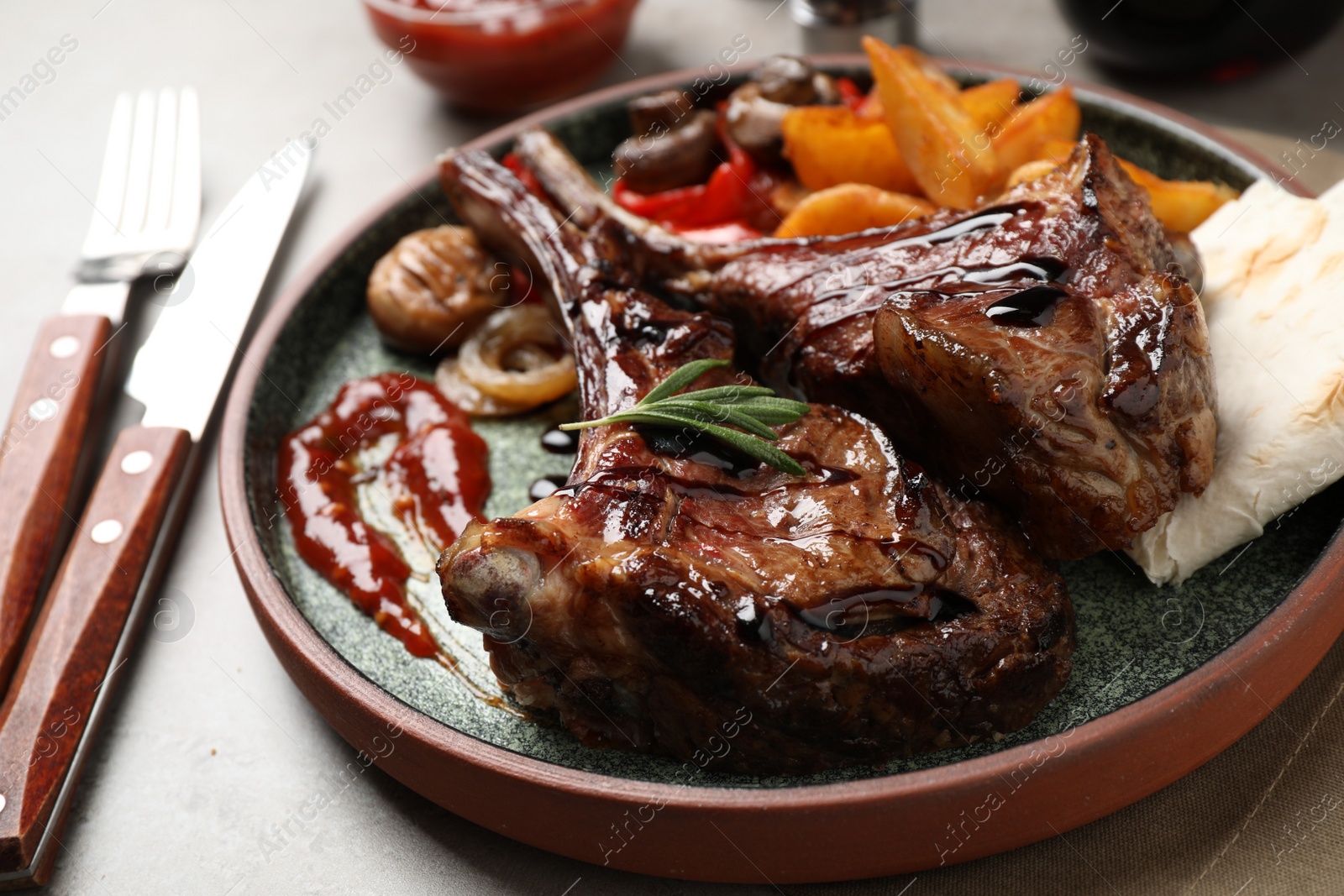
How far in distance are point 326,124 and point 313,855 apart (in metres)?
3.73

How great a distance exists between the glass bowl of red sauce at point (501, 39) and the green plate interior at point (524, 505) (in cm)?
126

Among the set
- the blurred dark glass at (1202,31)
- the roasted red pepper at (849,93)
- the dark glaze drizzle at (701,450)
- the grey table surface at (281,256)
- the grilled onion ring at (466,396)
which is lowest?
the grey table surface at (281,256)

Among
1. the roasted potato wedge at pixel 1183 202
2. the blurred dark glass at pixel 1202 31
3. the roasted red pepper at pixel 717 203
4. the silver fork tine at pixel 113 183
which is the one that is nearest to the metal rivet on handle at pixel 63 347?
the silver fork tine at pixel 113 183

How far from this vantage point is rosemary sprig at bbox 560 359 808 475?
2.22 meters

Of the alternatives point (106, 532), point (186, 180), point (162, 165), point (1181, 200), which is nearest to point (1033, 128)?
point (1181, 200)

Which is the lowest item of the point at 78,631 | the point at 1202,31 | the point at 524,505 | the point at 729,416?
the point at 78,631

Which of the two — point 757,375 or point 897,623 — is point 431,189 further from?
point 897,623

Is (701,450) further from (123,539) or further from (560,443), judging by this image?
(123,539)

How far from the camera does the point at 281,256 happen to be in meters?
4.11

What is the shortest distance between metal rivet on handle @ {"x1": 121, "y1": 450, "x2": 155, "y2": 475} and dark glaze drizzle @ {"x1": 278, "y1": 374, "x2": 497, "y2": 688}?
1.12 feet

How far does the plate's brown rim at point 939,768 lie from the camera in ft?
6.42

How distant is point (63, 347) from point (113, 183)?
1.02 m

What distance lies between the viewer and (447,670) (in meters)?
2.54

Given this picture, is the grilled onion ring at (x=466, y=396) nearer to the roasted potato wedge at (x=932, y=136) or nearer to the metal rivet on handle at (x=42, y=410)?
the metal rivet on handle at (x=42, y=410)
